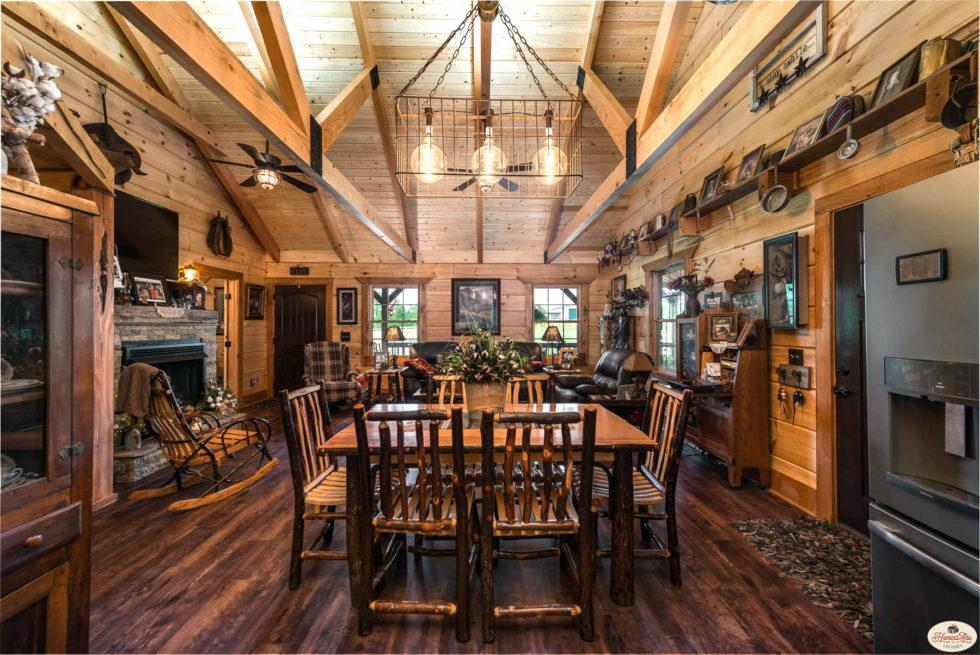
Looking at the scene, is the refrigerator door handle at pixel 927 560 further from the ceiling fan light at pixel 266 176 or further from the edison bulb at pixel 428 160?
the ceiling fan light at pixel 266 176

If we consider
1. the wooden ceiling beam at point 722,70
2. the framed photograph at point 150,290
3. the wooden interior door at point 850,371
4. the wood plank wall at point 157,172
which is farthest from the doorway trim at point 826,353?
the framed photograph at point 150,290

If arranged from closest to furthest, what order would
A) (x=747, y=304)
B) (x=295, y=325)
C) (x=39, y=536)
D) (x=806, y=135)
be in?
(x=39, y=536) → (x=806, y=135) → (x=747, y=304) → (x=295, y=325)

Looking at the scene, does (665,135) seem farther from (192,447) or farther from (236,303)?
(236,303)

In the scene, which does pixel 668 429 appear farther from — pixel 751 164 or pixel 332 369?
pixel 332 369

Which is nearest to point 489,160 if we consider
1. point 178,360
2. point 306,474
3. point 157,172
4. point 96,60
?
point 306,474

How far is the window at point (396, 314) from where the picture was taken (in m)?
7.39

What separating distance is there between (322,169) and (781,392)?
3826mm

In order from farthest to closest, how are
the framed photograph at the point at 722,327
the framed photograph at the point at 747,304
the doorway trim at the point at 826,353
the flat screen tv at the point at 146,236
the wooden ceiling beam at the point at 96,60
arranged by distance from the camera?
the flat screen tv at the point at 146,236, the framed photograph at the point at 722,327, the framed photograph at the point at 747,304, the wooden ceiling beam at the point at 96,60, the doorway trim at the point at 826,353

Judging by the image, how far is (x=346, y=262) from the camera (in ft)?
23.7

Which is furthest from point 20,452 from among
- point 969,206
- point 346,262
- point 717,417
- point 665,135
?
point 346,262

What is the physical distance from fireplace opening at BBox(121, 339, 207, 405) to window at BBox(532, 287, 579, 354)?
521cm

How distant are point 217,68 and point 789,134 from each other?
353 centimetres

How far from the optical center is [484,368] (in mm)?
2162

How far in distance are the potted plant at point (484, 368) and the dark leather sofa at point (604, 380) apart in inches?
96.1
